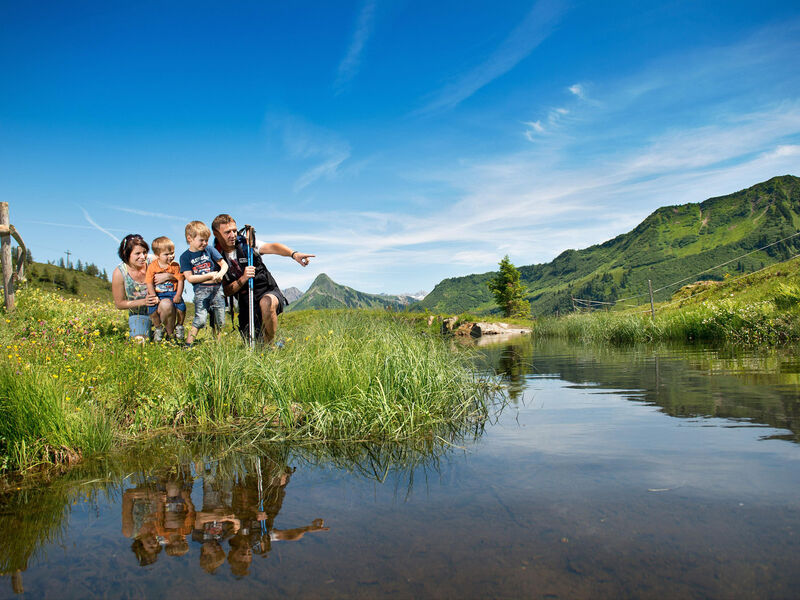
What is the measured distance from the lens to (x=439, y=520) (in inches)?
120

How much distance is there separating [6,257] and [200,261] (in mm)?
7057

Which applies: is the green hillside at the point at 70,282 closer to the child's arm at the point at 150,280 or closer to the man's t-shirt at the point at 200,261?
the child's arm at the point at 150,280

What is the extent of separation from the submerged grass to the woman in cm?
126

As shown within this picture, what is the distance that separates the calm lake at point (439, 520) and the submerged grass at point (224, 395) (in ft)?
1.49

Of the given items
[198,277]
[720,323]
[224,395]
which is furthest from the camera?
[720,323]

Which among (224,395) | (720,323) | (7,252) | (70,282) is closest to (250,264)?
(224,395)

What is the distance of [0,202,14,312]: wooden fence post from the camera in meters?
11.6

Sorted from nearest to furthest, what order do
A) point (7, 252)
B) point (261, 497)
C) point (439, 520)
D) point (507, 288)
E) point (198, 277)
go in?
point (439, 520)
point (261, 497)
point (198, 277)
point (7, 252)
point (507, 288)

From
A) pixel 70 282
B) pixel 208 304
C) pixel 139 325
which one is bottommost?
pixel 139 325

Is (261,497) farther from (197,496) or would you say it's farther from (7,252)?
(7,252)

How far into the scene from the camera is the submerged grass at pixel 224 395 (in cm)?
441

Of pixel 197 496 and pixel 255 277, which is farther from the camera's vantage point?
pixel 255 277

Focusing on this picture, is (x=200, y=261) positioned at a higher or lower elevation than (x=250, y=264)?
higher

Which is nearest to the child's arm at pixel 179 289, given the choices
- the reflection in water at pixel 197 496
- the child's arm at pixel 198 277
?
the child's arm at pixel 198 277
